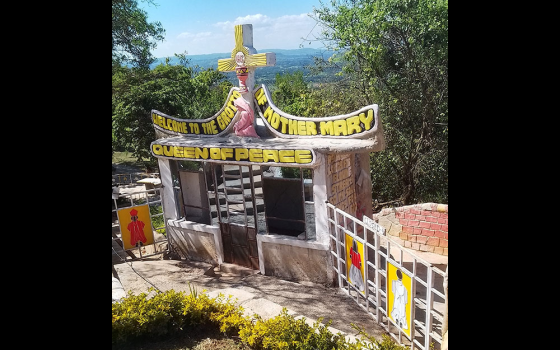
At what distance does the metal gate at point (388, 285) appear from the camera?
15.4 ft

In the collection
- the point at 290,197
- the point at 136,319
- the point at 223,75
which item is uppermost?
the point at 223,75

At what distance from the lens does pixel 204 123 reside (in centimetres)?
898

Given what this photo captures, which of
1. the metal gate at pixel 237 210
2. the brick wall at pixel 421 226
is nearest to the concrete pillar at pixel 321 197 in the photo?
the metal gate at pixel 237 210

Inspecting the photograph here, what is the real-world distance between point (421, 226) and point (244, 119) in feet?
15.3

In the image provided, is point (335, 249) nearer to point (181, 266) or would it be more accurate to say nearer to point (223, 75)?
point (181, 266)

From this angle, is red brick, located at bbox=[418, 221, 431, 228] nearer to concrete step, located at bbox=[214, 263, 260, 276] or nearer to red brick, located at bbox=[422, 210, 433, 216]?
red brick, located at bbox=[422, 210, 433, 216]

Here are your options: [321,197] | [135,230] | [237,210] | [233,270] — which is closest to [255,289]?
[233,270]

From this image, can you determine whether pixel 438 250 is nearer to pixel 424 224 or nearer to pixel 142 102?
pixel 424 224

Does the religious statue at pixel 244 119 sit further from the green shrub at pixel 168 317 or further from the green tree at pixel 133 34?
the green tree at pixel 133 34

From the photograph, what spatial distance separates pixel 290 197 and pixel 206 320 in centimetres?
402

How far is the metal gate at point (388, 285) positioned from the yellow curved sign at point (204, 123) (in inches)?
113

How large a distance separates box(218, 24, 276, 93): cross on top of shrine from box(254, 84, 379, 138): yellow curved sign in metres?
0.40

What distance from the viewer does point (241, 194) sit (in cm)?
841
